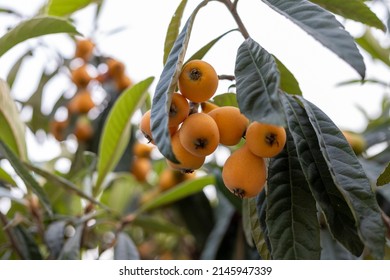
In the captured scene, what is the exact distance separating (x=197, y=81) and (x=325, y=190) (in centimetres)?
23

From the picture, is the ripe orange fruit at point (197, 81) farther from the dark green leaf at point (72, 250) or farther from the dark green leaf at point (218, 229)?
the dark green leaf at point (218, 229)

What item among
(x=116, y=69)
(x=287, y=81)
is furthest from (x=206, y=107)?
(x=116, y=69)

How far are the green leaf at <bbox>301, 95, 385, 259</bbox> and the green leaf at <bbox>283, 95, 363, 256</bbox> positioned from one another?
2cm

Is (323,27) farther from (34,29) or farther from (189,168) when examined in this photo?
(34,29)

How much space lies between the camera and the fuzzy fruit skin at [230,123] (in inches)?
29.9

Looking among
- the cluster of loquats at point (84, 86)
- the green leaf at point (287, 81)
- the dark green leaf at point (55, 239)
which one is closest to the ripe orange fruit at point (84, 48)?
the cluster of loquats at point (84, 86)

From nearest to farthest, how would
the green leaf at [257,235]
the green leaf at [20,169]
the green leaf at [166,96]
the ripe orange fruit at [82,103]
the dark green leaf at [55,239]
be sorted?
the green leaf at [166,96]
the green leaf at [257,235]
the green leaf at [20,169]
the dark green leaf at [55,239]
the ripe orange fruit at [82,103]

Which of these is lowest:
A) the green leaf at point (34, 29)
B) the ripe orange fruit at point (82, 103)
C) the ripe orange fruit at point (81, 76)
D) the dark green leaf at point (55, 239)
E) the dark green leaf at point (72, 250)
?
the dark green leaf at point (55, 239)

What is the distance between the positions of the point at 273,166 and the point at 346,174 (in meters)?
0.12

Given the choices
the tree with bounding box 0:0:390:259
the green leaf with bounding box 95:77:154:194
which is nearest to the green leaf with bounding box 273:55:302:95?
the tree with bounding box 0:0:390:259

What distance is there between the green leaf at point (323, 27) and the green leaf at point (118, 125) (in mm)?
457

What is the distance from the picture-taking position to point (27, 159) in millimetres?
1310

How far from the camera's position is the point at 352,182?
0.70m

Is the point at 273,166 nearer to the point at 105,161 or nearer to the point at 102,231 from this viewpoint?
the point at 105,161
